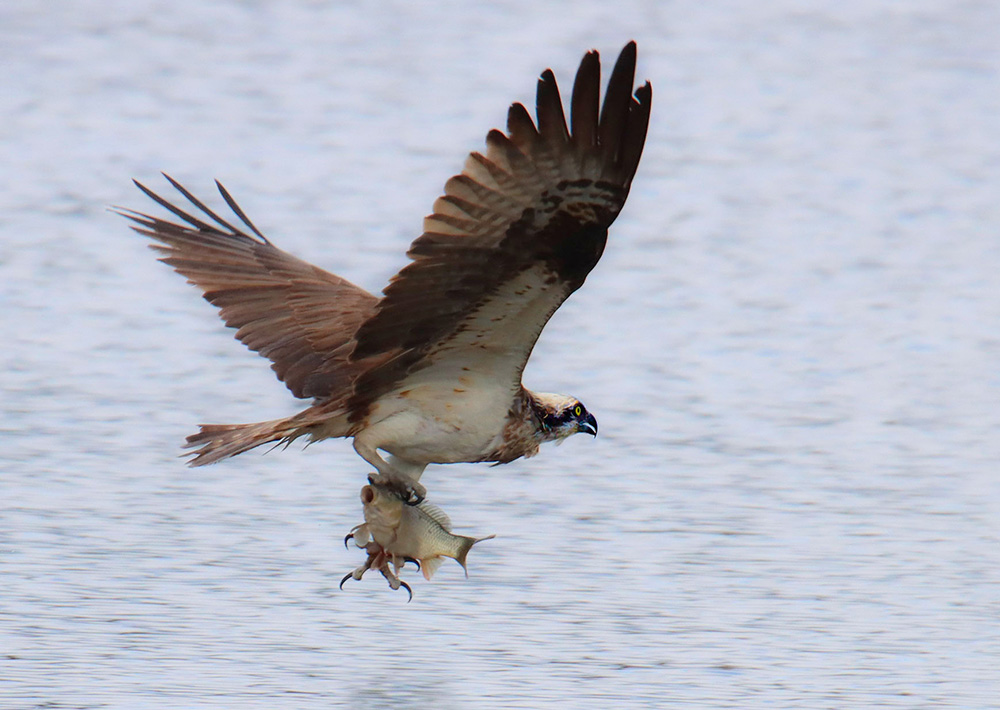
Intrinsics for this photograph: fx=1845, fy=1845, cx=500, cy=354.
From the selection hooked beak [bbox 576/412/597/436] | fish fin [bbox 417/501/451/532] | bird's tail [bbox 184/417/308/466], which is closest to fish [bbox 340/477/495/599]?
fish fin [bbox 417/501/451/532]

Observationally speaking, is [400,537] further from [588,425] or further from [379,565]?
[588,425]

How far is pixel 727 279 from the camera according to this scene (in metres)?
9.50

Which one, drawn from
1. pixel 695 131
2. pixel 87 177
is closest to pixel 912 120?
pixel 695 131

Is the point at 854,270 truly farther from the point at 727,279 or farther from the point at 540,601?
the point at 540,601

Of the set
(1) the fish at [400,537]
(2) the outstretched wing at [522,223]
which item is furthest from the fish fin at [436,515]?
(2) the outstretched wing at [522,223]

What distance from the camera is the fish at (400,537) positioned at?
592 centimetres

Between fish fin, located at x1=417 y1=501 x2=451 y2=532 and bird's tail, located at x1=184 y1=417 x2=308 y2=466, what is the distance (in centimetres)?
56

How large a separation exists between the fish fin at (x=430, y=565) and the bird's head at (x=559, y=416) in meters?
0.54

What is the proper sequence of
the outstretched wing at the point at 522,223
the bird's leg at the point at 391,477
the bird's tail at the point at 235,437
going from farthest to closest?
the bird's leg at the point at 391,477
the bird's tail at the point at 235,437
the outstretched wing at the point at 522,223

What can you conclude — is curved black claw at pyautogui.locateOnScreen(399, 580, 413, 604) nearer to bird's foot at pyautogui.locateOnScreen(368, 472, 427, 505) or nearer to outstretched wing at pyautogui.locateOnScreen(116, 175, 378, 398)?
bird's foot at pyautogui.locateOnScreen(368, 472, 427, 505)

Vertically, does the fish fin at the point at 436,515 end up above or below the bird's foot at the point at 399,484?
below

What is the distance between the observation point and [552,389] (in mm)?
7973

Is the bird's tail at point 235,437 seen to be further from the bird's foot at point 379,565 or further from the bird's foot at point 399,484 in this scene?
the bird's foot at point 379,565

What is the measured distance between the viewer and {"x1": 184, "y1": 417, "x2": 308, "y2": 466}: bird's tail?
5.58 m
